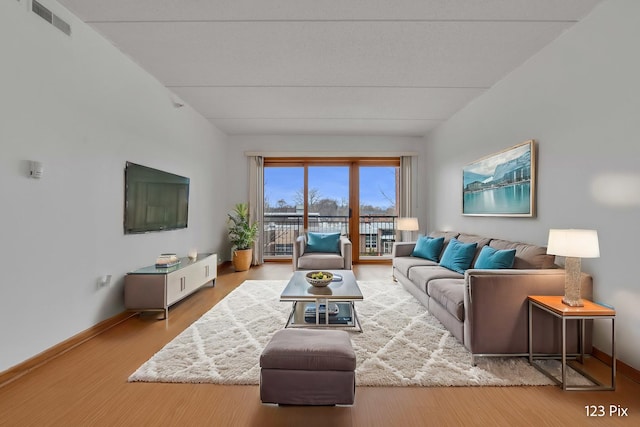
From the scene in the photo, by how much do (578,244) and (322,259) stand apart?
10.6ft

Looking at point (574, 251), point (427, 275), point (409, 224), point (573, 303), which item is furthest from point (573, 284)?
point (409, 224)

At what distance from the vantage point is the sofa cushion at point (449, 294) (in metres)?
2.51

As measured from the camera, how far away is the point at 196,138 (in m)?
5.02

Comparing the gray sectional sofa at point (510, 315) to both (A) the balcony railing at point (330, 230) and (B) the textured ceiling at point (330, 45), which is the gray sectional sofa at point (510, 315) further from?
(A) the balcony railing at point (330, 230)

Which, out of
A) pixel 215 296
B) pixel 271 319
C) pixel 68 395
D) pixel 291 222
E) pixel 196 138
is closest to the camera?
pixel 68 395

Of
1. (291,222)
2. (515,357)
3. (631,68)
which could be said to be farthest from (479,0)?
(291,222)

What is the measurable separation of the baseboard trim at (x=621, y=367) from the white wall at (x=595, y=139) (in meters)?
0.05

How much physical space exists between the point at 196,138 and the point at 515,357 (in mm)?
5171

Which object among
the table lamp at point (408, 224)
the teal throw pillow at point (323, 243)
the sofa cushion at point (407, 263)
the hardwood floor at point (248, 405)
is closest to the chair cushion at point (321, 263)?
the teal throw pillow at point (323, 243)

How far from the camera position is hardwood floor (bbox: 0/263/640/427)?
1.68 meters

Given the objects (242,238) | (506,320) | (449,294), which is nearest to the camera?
(506,320)

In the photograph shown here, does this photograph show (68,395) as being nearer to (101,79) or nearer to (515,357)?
(101,79)

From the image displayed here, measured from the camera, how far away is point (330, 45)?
2943 mm

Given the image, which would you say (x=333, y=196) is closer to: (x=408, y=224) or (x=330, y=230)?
(x=330, y=230)
